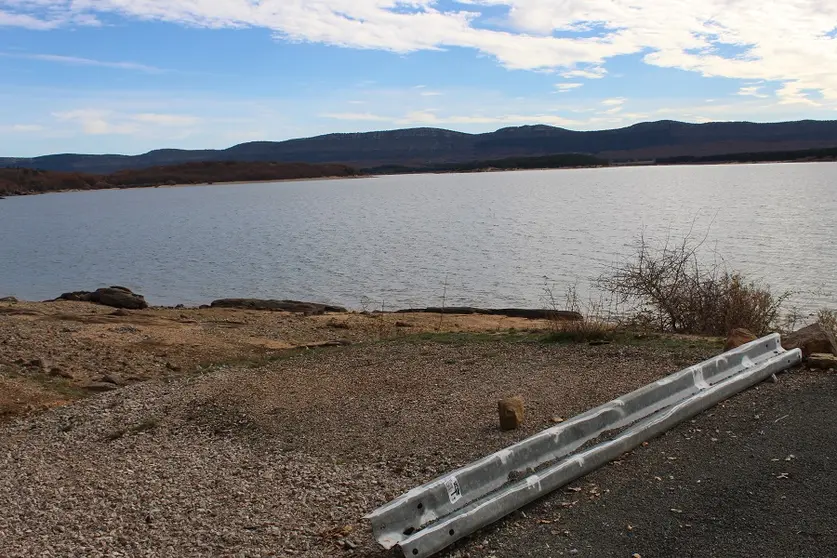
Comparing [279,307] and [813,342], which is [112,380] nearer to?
[813,342]

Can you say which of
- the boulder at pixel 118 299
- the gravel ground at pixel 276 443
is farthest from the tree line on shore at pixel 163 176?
the gravel ground at pixel 276 443

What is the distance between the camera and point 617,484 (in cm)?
516

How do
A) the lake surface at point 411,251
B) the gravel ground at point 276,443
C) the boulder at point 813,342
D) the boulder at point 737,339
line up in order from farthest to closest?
the lake surface at point 411,251, the boulder at point 737,339, the boulder at point 813,342, the gravel ground at point 276,443

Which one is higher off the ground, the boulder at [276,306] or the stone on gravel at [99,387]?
the stone on gravel at [99,387]

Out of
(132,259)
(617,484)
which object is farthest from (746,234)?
(617,484)

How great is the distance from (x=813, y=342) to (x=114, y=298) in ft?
62.0

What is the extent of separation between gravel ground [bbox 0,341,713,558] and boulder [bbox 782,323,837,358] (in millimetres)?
867

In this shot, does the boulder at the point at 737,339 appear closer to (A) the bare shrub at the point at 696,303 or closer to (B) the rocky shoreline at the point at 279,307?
(A) the bare shrub at the point at 696,303

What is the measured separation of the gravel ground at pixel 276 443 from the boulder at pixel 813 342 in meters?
0.87

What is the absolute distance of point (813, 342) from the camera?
26.0 feet

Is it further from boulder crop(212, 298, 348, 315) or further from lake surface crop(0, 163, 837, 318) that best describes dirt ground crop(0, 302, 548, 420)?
lake surface crop(0, 163, 837, 318)

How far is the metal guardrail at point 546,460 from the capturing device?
14.8 feet

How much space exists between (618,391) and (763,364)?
128cm

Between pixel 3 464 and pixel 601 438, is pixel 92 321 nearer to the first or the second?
pixel 3 464
